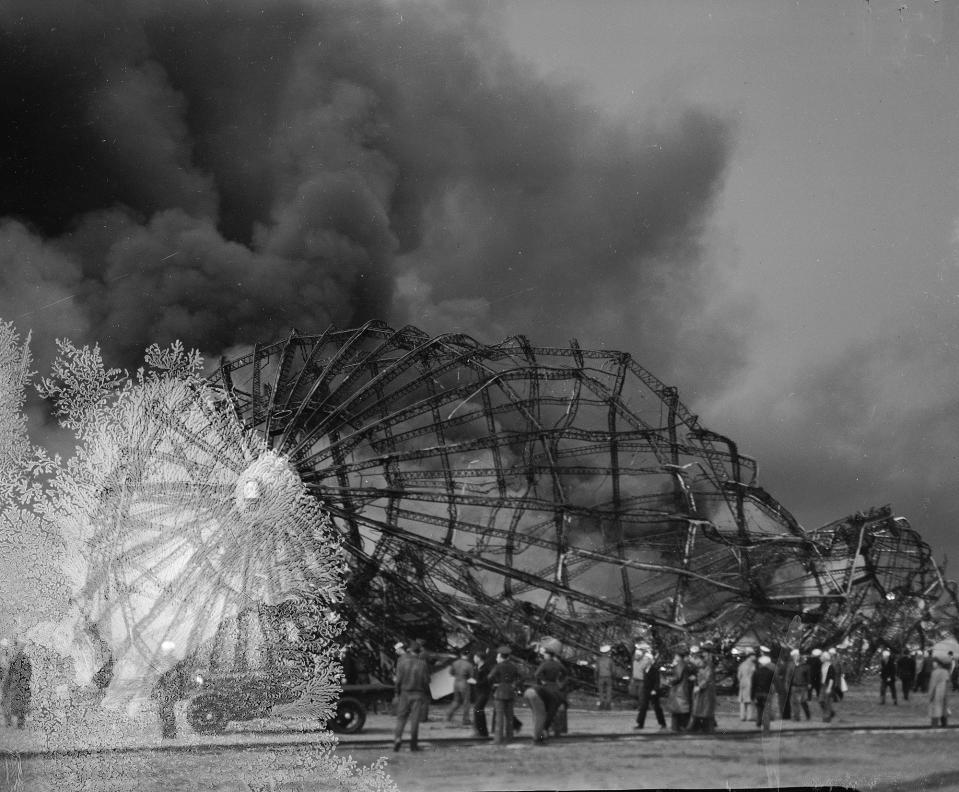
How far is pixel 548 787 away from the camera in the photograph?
482 cm

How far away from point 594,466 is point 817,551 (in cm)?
124

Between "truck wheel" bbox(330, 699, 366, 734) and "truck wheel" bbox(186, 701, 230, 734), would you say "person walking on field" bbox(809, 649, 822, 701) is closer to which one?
"truck wheel" bbox(330, 699, 366, 734)

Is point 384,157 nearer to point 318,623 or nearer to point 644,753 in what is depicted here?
point 318,623

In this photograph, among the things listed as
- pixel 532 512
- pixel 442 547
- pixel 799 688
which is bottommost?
pixel 799 688

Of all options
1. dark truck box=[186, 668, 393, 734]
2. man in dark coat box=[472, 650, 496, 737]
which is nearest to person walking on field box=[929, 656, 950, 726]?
man in dark coat box=[472, 650, 496, 737]

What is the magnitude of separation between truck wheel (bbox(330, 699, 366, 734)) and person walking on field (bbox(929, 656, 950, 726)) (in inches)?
121

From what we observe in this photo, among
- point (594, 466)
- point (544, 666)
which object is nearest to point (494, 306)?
point (594, 466)

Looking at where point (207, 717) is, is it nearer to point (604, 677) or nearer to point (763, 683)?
point (604, 677)

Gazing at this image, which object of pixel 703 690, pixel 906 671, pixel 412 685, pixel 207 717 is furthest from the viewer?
pixel 906 671

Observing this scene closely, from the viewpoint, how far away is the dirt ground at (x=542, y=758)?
4758mm

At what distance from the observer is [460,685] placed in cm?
470

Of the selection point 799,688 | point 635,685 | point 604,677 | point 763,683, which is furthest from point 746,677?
point 604,677

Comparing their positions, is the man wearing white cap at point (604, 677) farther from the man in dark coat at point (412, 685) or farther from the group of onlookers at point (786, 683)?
the man in dark coat at point (412, 685)

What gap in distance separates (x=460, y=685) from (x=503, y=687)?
22 cm
